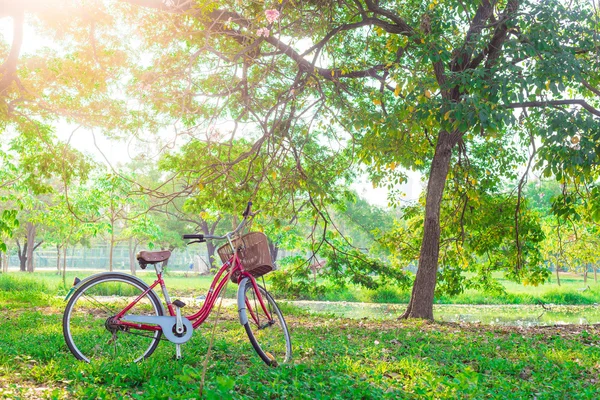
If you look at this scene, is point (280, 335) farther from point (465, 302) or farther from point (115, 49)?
point (465, 302)

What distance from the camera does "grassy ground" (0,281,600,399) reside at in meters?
3.84

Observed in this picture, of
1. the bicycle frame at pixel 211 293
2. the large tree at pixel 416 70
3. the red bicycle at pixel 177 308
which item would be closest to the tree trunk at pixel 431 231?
the large tree at pixel 416 70

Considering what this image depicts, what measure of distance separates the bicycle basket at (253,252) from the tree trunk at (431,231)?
544 centimetres

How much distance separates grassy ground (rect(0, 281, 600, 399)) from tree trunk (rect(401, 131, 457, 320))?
1.53m

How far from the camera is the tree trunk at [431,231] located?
980cm

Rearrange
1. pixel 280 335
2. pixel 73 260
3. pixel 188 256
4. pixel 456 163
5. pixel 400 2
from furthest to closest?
pixel 188 256
pixel 73 260
pixel 456 163
pixel 400 2
pixel 280 335

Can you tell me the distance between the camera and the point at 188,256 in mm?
58688

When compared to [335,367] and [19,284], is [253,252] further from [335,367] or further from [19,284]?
[19,284]

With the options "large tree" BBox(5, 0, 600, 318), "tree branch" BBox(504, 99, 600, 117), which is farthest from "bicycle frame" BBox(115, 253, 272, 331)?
"tree branch" BBox(504, 99, 600, 117)

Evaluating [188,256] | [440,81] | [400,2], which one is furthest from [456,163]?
[188,256]

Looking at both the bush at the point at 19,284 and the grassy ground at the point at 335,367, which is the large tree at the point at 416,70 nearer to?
the grassy ground at the point at 335,367

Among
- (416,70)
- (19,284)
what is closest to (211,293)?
(416,70)

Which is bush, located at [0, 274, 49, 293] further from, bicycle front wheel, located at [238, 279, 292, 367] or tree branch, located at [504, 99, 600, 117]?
tree branch, located at [504, 99, 600, 117]

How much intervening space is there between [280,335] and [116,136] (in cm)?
902
